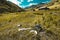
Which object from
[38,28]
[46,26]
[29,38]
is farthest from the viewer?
[46,26]

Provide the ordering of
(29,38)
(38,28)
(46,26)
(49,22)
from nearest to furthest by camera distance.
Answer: (29,38), (38,28), (46,26), (49,22)

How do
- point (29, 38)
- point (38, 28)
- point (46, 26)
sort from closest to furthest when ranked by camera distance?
point (29, 38) < point (38, 28) < point (46, 26)

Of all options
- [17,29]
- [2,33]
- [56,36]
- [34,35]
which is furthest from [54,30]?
[2,33]

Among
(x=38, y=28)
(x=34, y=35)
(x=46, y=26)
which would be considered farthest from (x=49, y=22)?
(x=34, y=35)

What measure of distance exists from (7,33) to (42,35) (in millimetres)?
4873

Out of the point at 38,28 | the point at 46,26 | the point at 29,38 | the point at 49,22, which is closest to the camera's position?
the point at 29,38

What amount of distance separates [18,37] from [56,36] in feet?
16.9

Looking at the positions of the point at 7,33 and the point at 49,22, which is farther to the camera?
the point at 49,22

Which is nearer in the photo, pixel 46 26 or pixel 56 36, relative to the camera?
pixel 56 36

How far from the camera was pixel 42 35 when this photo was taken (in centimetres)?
2397

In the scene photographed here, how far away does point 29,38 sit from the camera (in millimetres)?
23406

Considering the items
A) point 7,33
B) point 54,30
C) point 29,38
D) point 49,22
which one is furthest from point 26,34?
point 49,22

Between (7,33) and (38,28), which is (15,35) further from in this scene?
(38,28)

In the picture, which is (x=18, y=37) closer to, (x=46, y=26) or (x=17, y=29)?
(x=17, y=29)
